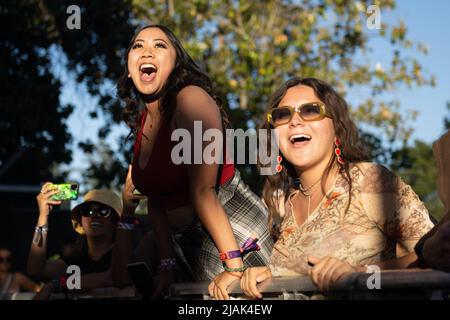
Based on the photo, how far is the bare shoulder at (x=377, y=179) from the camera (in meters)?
2.81

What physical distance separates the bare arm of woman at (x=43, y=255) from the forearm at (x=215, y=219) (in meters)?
2.06

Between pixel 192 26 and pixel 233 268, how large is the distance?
11.8 metres

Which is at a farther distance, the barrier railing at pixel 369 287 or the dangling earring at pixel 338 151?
the dangling earring at pixel 338 151

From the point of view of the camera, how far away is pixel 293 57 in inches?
545

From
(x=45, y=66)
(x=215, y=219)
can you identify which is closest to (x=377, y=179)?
(x=215, y=219)

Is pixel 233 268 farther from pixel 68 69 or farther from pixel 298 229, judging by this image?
pixel 68 69

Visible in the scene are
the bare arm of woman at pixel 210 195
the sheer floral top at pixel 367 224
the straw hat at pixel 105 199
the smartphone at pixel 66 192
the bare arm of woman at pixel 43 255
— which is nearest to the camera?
the sheer floral top at pixel 367 224

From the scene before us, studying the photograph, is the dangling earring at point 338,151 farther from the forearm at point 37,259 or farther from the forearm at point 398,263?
the forearm at point 37,259

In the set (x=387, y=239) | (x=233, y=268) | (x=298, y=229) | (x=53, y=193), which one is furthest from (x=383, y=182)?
(x=53, y=193)

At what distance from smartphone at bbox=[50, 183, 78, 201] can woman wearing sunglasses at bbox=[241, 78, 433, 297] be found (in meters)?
1.55

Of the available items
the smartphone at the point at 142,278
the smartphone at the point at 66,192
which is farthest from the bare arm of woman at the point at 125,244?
the smartphone at the point at 142,278

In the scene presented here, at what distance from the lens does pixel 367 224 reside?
2.79 m

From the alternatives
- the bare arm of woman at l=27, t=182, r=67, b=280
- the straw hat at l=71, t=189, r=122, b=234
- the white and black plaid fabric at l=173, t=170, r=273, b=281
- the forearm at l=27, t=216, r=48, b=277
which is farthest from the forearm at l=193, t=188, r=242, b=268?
the forearm at l=27, t=216, r=48, b=277

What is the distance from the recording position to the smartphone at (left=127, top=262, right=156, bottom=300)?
3471mm
